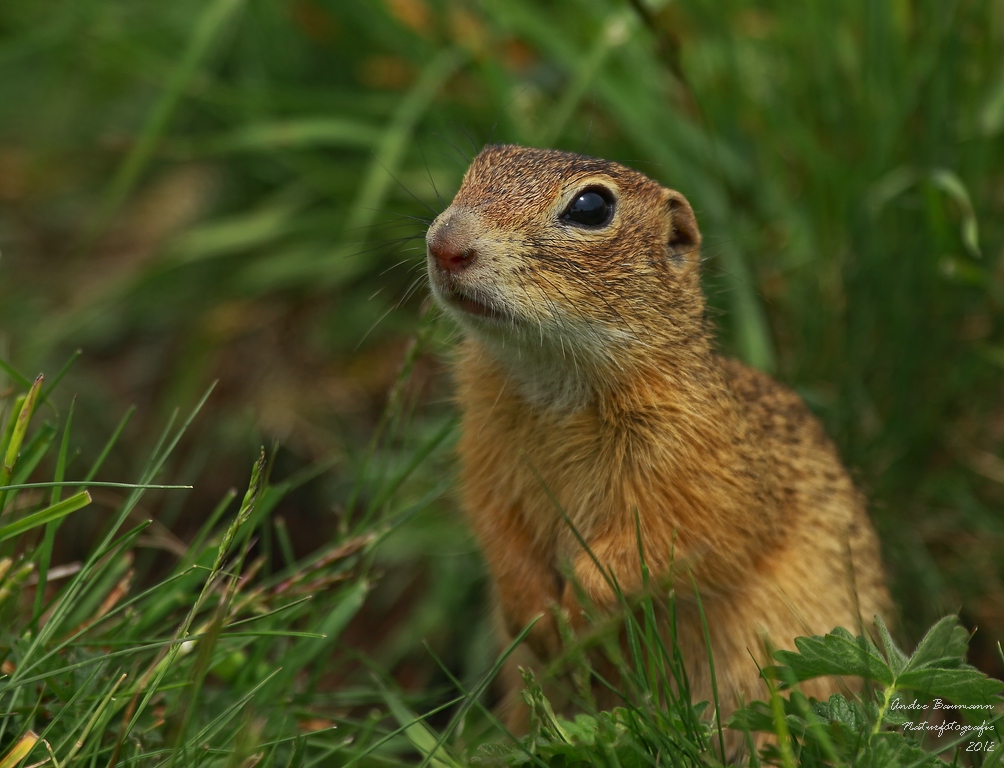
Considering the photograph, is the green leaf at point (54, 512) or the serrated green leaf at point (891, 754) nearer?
the serrated green leaf at point (891, 754)

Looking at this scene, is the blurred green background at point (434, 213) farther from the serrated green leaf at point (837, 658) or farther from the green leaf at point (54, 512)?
the serrated green leaf at point (837, 658)

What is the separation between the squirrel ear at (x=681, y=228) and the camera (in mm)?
3463

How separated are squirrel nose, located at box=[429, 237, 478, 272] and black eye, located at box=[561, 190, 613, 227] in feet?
1.27

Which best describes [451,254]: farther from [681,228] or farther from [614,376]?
[681,228]

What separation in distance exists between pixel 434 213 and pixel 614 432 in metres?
1.01

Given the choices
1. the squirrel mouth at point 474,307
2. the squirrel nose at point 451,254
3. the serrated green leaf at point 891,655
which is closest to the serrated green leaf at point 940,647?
the serrated green leaf at point 891,655

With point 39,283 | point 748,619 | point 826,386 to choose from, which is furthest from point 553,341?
point 39,283

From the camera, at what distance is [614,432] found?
10.7 feet

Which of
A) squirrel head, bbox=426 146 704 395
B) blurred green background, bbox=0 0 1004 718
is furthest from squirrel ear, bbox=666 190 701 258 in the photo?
blurred green background, bbox=0 0 1004 718

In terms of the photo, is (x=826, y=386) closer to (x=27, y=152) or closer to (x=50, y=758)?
(x=50, y=758)

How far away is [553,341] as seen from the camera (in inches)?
121

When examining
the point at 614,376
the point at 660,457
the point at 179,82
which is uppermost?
the point at 179,82

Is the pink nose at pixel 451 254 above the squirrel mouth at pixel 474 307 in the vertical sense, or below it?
above

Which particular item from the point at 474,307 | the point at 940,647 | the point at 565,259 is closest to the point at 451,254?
the point at 474,307
